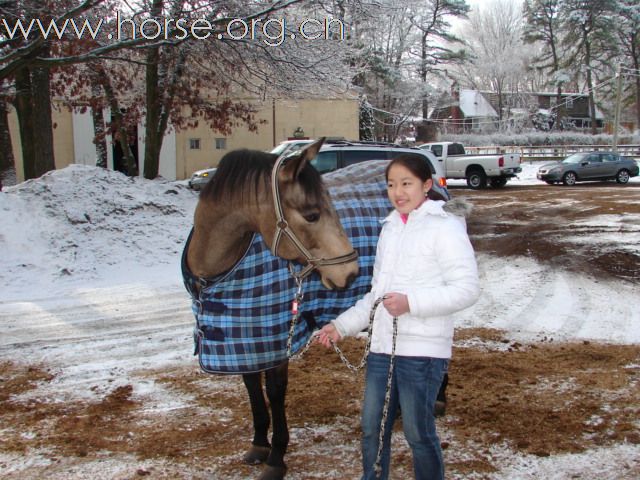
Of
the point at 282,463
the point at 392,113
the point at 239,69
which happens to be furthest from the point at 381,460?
the point at 392,113

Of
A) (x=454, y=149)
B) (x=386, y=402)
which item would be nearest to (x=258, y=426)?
(x=386, y=402)

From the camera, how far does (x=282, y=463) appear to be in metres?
3.08

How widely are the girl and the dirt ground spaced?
0.78 meters

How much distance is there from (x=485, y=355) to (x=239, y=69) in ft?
30.1

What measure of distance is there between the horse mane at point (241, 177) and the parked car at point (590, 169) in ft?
79.6

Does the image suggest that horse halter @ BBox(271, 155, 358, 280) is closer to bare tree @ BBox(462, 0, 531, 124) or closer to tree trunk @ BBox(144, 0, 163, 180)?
tree trunk @ BBox(144, 0, 163, 180)

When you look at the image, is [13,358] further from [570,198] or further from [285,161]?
[570,198]

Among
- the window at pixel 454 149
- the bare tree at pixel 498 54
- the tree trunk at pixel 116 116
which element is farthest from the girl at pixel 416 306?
the bare tree at pixel 498 54

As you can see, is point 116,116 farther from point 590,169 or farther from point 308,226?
point 590,169

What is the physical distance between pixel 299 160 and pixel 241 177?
37cm

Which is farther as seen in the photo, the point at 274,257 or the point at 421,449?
the point at 274,257

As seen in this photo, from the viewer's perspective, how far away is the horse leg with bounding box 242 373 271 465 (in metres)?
3.18

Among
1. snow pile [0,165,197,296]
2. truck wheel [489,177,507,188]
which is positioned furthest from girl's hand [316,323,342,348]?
truck wheel [489,177,507,188]

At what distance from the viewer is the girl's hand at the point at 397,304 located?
7.41 ft
